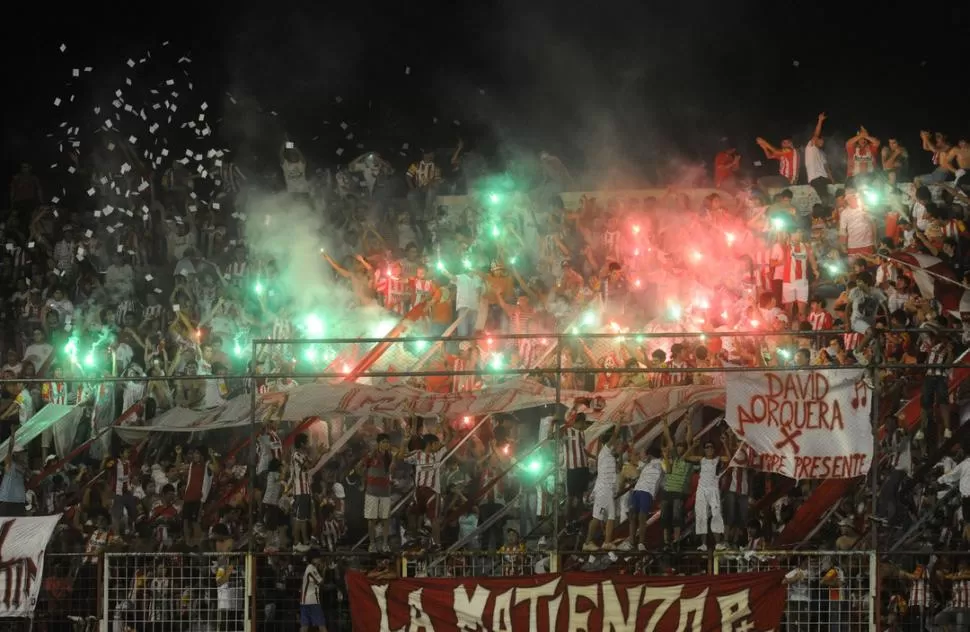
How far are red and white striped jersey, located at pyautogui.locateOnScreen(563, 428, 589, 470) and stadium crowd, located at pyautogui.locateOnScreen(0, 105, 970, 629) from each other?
0.11 ft

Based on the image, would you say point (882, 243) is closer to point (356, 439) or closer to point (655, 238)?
point (655, 238)

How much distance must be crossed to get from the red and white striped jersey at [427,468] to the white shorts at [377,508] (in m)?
0.43

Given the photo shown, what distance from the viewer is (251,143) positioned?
100 feet

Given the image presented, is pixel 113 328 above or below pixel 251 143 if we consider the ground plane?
below

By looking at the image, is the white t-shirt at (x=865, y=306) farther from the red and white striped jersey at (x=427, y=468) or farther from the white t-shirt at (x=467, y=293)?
the red and white striped jersey at (x=427, y=468)

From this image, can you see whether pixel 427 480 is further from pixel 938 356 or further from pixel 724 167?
pixel 724 167

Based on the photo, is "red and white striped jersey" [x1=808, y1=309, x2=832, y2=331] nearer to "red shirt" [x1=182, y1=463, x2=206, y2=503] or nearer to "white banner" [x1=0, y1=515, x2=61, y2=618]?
"red shirt" [x1=182, y1=463, x2=206, y2=503]

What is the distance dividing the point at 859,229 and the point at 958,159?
2423 mm

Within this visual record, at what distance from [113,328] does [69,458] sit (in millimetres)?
4289

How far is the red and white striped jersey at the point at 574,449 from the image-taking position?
16812 mm

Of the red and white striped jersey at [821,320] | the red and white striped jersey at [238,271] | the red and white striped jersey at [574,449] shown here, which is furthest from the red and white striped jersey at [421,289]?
the red and white striped jersey at [574,449]

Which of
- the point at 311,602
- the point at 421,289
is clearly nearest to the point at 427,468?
the point at 311,602

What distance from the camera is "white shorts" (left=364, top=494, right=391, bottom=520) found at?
17.3 meters

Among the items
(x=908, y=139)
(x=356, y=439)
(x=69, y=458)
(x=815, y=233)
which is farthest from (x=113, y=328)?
(x=908, y=139)
